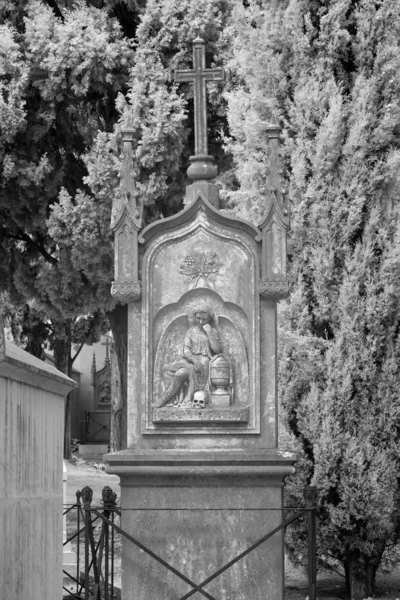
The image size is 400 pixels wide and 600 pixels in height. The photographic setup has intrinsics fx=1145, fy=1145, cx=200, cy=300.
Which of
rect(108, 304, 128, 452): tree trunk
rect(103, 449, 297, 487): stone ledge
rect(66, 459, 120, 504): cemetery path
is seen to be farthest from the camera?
rect(66, 459, 120, 504): cemetery path

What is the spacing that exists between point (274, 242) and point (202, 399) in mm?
1211

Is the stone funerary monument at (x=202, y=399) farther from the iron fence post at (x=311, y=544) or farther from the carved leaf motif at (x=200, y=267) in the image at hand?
the iron fence post at (x=311, y=544)

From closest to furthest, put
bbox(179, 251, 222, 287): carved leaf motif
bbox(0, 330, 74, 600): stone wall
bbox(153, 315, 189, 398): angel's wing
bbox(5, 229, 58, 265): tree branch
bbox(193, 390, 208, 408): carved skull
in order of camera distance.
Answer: bbox(0, 330, 74, 600): stone wall
bbox(193, 390, 208, 408): carved skull
bbox(153, 315, 189, 398): angel's wing
bbox(179, 251, 222, 287): carved leaf motif
bbox(5, 229, 58, 265): tree branch

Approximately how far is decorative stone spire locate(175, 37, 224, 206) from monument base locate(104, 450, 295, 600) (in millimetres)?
1903

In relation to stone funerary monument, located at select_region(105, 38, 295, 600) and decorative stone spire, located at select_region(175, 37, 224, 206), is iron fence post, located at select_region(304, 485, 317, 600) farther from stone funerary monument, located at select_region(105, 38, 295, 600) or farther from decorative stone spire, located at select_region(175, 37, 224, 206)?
decorative stone spire, located at select_region(175, 37, 224, 206)

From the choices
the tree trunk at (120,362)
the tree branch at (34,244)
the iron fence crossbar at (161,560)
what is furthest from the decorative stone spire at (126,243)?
the tree branch at (34,244)

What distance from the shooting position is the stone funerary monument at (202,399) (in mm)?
7742

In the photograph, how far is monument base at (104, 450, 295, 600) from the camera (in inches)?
304

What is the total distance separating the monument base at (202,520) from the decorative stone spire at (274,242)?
1131 millimetres

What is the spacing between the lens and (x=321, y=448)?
9.71 metres

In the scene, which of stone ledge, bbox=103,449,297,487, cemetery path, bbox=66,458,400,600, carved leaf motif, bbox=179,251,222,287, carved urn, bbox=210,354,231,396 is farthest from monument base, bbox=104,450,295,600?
cemetery path, bbox=66,458,400,600

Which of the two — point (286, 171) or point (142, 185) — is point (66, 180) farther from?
point (286, 171)

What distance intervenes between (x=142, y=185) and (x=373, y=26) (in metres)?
6.99

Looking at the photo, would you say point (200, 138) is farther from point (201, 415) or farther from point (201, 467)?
point (201, 467)
